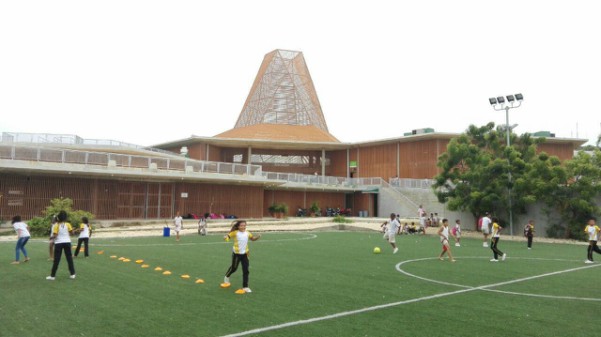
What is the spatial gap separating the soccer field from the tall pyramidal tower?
48112 millimetres

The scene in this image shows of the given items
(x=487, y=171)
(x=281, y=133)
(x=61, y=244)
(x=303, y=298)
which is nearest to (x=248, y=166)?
(x=487, y=171)

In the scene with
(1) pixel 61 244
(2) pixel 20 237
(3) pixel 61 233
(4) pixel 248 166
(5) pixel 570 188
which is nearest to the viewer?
(1) pixel 61 244

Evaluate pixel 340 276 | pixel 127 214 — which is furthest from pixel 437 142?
pixel 340 276

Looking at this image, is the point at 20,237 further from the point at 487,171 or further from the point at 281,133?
the point at 281,133

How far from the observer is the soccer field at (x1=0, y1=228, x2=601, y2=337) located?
6.80 metres

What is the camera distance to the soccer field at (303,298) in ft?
22.3

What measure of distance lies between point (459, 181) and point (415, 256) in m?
16.8

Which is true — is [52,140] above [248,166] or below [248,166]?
above

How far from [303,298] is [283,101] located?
200ft

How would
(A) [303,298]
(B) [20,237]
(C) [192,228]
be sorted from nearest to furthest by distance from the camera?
(A) [303,298] < (B) [20,237] < (C) [192,228]

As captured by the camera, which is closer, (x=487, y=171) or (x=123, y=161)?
(x=487, y=171)

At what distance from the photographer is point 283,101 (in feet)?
224

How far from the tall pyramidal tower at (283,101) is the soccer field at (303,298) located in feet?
158

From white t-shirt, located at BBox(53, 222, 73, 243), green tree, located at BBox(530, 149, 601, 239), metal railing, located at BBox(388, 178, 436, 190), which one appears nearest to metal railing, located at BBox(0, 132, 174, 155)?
metal railing, located at BBox(388, 178, 436, 190)
